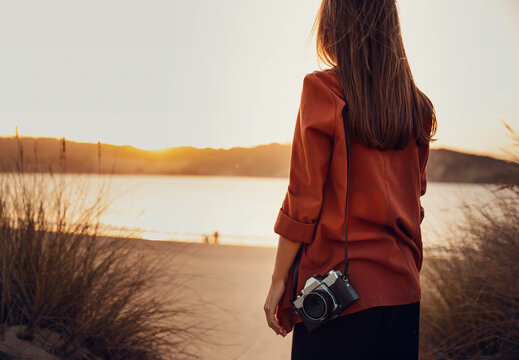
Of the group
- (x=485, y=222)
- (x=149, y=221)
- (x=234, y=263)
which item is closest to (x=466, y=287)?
(x=485, y=222)

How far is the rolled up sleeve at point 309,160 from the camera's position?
1172 mm

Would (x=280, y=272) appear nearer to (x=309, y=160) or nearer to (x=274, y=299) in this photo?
(x=274, y=299)

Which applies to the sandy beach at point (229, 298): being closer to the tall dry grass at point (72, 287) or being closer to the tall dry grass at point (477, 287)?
the tall dry grass at point (72, 287)

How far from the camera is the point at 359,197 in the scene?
3.90 ft

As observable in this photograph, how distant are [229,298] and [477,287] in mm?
2604

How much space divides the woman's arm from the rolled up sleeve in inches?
1.3

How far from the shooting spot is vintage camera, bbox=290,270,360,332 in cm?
112

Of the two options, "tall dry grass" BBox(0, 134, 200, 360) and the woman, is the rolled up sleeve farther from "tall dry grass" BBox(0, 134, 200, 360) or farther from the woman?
"tall dry grass" BBox(0, 134, 200, 360)

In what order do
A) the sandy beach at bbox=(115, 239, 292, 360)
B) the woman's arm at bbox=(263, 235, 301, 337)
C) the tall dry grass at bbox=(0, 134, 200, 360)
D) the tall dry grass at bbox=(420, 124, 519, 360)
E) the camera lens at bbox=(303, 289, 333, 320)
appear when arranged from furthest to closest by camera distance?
the sandy beach at bbox=(115, 239, 292, 360) → the tall dry grass at bbox=(420, 124, 519, 360) → the tall dry grass at bbox=(0, 134, 200, 360) → the woman's arm at bbox=(263, 235, 301, 337) → the camera lens at bbox=(303, 289, 333, 320)

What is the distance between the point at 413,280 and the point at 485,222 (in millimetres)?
2259

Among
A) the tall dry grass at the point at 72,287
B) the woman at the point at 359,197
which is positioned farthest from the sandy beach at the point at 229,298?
the woman at the point at 359,197

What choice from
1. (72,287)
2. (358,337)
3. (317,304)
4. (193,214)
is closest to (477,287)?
(358,337)

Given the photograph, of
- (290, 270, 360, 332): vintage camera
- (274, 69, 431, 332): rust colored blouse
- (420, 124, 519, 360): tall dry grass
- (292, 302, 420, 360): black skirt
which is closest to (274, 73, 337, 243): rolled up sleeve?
(274, 69, 431, 332): rust colored blouse

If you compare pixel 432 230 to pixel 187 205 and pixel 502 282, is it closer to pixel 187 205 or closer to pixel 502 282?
pixel 502 282
